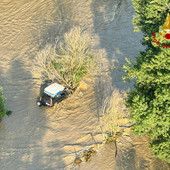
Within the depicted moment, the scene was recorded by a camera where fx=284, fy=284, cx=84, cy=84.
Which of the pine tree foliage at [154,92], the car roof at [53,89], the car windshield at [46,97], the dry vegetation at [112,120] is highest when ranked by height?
the pine tree foliage at [154,92]

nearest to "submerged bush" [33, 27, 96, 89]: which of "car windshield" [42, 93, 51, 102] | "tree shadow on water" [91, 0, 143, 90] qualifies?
"car windshield" [42, 93, 51, 102]

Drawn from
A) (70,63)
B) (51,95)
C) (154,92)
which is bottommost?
(51,95)

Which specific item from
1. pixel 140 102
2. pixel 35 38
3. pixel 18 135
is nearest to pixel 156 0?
pixel 140 102

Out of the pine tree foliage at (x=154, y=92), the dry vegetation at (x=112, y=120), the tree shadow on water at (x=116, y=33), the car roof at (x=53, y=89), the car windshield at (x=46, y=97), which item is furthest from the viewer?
the tree shadow on water at (x=116, y=33)

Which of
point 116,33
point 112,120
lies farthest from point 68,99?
point 116,33

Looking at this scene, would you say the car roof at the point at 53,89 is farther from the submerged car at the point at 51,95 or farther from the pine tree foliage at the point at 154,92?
the pine tree foliage at the point at 154,92

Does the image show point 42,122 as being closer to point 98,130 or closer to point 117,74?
point 98,130

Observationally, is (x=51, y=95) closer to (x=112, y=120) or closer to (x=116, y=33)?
(x=112, y=120)

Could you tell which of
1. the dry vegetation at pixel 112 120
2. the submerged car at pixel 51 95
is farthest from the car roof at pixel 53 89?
the dry vegetation at pixel 112 120
